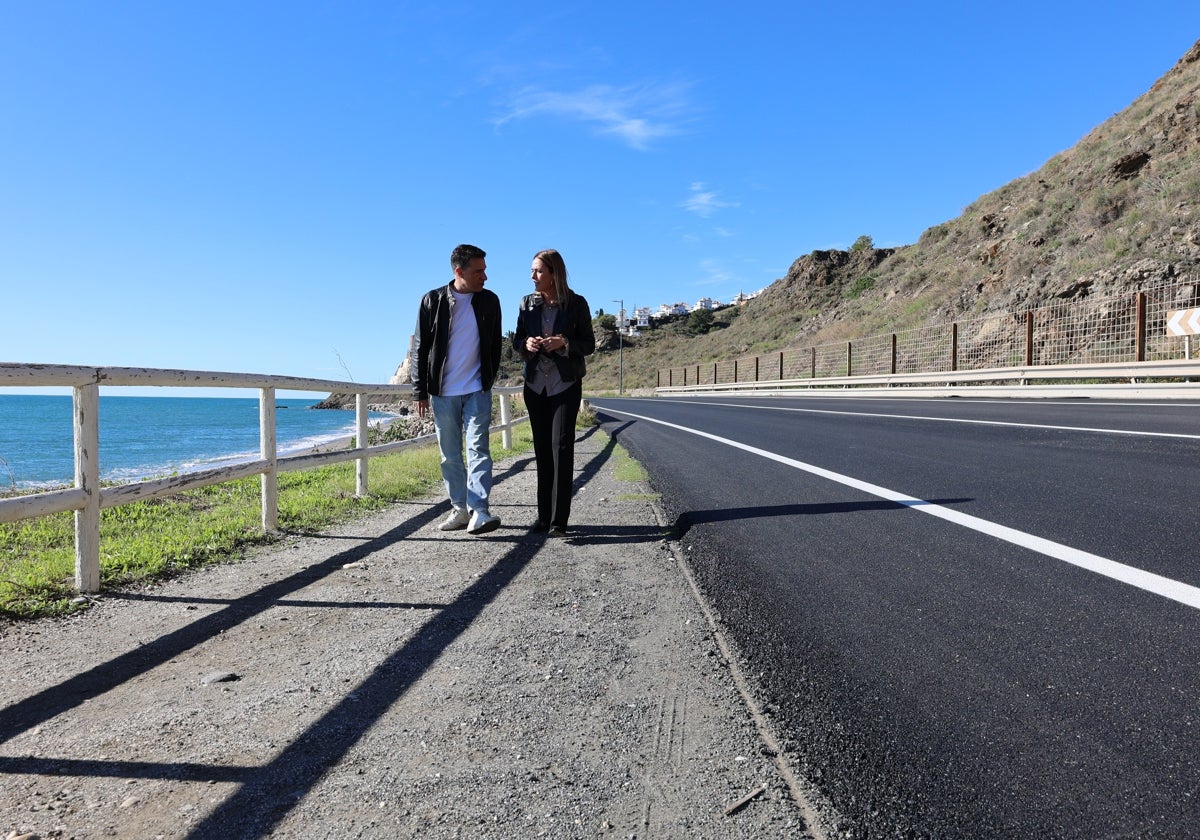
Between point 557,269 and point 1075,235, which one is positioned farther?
point 1075,235

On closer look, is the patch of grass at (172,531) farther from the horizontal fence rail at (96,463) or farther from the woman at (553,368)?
the woman at (553,368)

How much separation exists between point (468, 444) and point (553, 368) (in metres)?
0.82

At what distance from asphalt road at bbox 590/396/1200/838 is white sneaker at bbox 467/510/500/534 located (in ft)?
4.15

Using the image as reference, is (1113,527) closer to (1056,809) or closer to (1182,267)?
(1056,809)

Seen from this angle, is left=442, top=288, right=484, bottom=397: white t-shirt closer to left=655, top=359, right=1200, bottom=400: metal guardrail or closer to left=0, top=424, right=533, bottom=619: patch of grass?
left=0, top=424, right=533, bottom=619: patch of grass

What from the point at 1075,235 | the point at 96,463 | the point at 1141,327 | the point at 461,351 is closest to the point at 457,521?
the point at 461,351

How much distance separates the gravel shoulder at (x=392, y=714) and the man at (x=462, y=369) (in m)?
1.26

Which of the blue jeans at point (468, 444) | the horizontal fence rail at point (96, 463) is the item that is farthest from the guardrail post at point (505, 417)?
the blue jeans at point (468, 444)

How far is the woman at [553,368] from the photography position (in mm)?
5188

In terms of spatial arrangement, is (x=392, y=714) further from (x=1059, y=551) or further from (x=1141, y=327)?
(x=1141, y=327)

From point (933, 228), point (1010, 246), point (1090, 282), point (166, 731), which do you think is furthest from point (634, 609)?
point (933, 228)

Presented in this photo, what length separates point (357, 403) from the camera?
7.32 meters

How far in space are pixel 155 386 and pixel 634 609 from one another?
3.24 meters

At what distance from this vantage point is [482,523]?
527 cm
